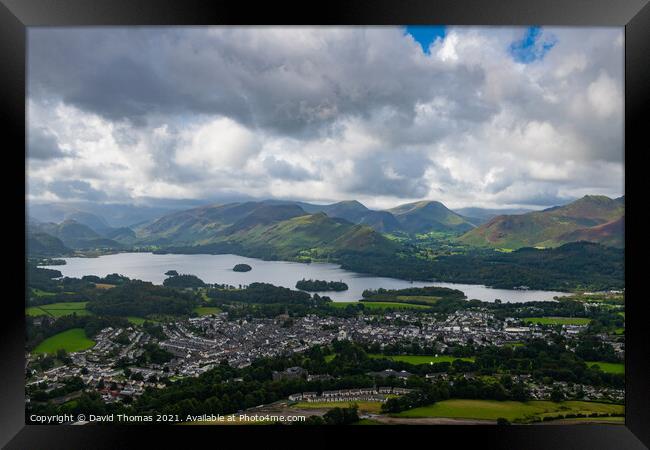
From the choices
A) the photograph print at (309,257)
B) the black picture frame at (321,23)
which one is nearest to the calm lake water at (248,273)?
the photograph print at (309,257)

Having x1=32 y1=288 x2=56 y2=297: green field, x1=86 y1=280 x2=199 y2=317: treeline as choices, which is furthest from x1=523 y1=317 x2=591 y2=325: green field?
x1=32 y1=288 x2=56 y2=297: green field

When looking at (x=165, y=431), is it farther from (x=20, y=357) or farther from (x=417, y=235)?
(x=417, y=235)

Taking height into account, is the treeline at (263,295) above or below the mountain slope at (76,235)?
below

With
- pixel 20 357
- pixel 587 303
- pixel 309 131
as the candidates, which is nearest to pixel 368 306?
pixel 309 131

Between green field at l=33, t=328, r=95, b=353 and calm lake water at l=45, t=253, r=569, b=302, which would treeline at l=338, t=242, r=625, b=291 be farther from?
green field at l=33, t=328, r=95, b=353

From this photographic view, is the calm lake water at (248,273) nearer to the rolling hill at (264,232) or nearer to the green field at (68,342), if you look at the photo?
the rolling hill at (264,232)
